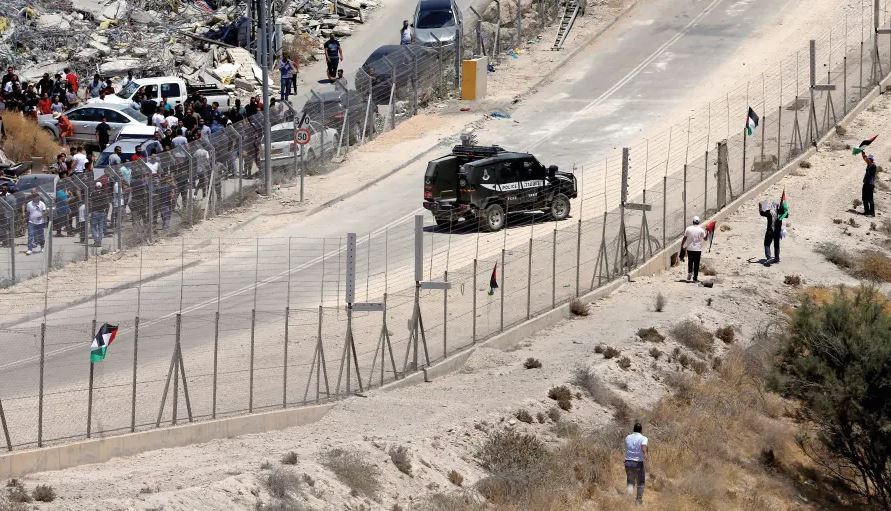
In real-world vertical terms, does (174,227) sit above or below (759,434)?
above

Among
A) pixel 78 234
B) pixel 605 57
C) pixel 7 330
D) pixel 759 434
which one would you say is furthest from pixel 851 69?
pixel 7 330

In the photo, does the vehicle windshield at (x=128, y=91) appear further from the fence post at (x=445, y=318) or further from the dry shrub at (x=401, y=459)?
the dry shrub at (x=401, y=459)

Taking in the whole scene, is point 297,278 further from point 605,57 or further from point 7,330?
point 605,57

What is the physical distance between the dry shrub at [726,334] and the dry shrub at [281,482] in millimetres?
12750

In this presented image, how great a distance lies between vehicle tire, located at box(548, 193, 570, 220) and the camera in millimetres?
35656

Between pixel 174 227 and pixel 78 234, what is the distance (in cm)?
290

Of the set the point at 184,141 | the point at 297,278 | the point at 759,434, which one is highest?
the point at 184,141

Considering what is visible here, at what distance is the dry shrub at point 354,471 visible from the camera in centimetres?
2088

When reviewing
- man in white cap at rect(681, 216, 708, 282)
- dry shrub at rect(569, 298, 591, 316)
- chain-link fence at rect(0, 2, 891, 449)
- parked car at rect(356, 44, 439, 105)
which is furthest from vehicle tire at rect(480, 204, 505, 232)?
parked car at rect(356, 44, 439, 105)

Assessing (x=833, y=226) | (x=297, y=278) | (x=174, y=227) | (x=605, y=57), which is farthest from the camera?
(x=605, y=57)

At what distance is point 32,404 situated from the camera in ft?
71.8

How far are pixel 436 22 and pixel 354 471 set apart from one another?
29.8 metres

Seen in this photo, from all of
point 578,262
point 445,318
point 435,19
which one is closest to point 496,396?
point 445,318

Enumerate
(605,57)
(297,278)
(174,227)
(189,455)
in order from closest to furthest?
(189,455) < (297,278) < (174,227) < (605,57)
